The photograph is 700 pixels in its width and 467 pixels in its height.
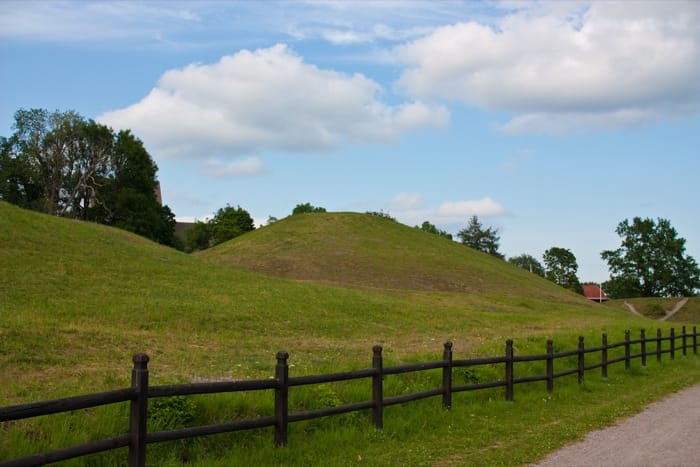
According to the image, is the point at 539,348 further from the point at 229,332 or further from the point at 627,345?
the point at 229,332

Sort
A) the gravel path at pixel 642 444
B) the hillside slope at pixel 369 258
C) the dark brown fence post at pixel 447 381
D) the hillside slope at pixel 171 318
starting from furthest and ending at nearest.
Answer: the hillside slope at pixel 369 258, the hillside slope at pixel 171 318, the dark brown fence post at pixel 447 381, the gravel path at pixel 642 444

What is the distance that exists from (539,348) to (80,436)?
706 inches

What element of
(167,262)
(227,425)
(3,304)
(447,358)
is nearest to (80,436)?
(227,425)

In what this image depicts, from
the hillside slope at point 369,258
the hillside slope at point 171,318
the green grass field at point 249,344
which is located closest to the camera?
the green grass field at point 249,344

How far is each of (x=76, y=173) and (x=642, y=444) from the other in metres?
93.6

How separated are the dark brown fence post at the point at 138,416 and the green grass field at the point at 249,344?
996 millimetres

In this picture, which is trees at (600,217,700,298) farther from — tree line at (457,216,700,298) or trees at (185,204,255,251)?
trees at (185,204,255,251)

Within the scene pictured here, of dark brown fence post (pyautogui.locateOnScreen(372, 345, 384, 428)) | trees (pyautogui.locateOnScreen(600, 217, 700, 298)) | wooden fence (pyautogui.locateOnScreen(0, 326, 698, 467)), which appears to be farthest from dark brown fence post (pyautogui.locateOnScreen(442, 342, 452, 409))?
trees (pyautogui.locateOnScreen(600, 217, 700, 298))

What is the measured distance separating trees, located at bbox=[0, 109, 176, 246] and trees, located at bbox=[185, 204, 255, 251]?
34658 mm

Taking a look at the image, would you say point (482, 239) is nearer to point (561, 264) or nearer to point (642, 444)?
point (561, 264)

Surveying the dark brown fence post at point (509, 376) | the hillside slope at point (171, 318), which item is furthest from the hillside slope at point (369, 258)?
the dark brown fence post at point (509, 376)

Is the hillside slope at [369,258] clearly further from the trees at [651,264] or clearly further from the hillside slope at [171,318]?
the trees at [651,264]

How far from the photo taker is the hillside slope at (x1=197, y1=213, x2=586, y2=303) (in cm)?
7019

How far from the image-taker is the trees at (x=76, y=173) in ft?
299
